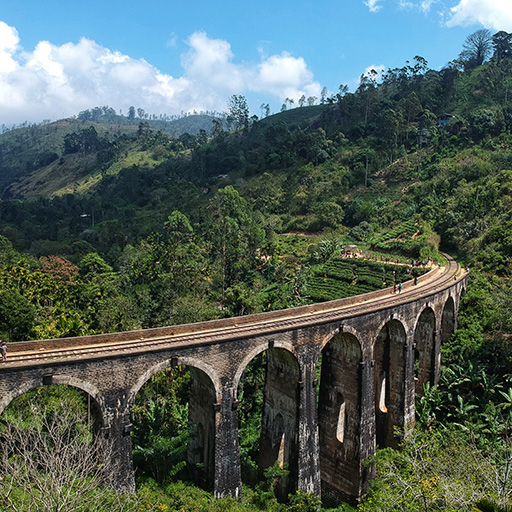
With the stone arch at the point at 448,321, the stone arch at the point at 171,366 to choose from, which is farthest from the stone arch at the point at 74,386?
the stone arch at the point at 448,321

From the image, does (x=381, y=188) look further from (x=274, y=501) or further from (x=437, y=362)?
(x=274, y=501)

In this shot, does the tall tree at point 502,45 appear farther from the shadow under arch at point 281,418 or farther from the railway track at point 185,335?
the shadow under arch at point 281,418

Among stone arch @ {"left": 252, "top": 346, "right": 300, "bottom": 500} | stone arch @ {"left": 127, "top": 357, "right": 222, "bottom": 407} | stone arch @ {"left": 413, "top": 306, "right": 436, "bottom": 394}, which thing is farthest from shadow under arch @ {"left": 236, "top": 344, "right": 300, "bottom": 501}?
stone arch @ {"left": 413, "top": 306, "right": 436, "bottom": 394}

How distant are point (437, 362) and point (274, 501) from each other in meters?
19.4

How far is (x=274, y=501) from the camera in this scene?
21.3m

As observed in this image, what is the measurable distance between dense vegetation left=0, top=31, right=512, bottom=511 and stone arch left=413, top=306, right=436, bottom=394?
1527 millimetres

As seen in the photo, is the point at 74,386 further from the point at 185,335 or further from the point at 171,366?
the point at 185,335

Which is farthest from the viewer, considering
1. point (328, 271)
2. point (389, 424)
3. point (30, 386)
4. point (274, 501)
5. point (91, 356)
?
point (328, 271)

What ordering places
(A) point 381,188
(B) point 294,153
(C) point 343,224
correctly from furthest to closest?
(B) point 294,153 → (A) point 381,188 → (C) point 343,224

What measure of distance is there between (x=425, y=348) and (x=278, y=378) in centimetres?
1627

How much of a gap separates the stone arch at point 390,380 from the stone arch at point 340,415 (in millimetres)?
3609

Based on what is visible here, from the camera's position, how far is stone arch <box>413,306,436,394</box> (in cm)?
3353

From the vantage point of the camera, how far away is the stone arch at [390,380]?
2942cm

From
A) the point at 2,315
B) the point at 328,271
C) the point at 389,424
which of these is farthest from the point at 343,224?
the point at 2,315
